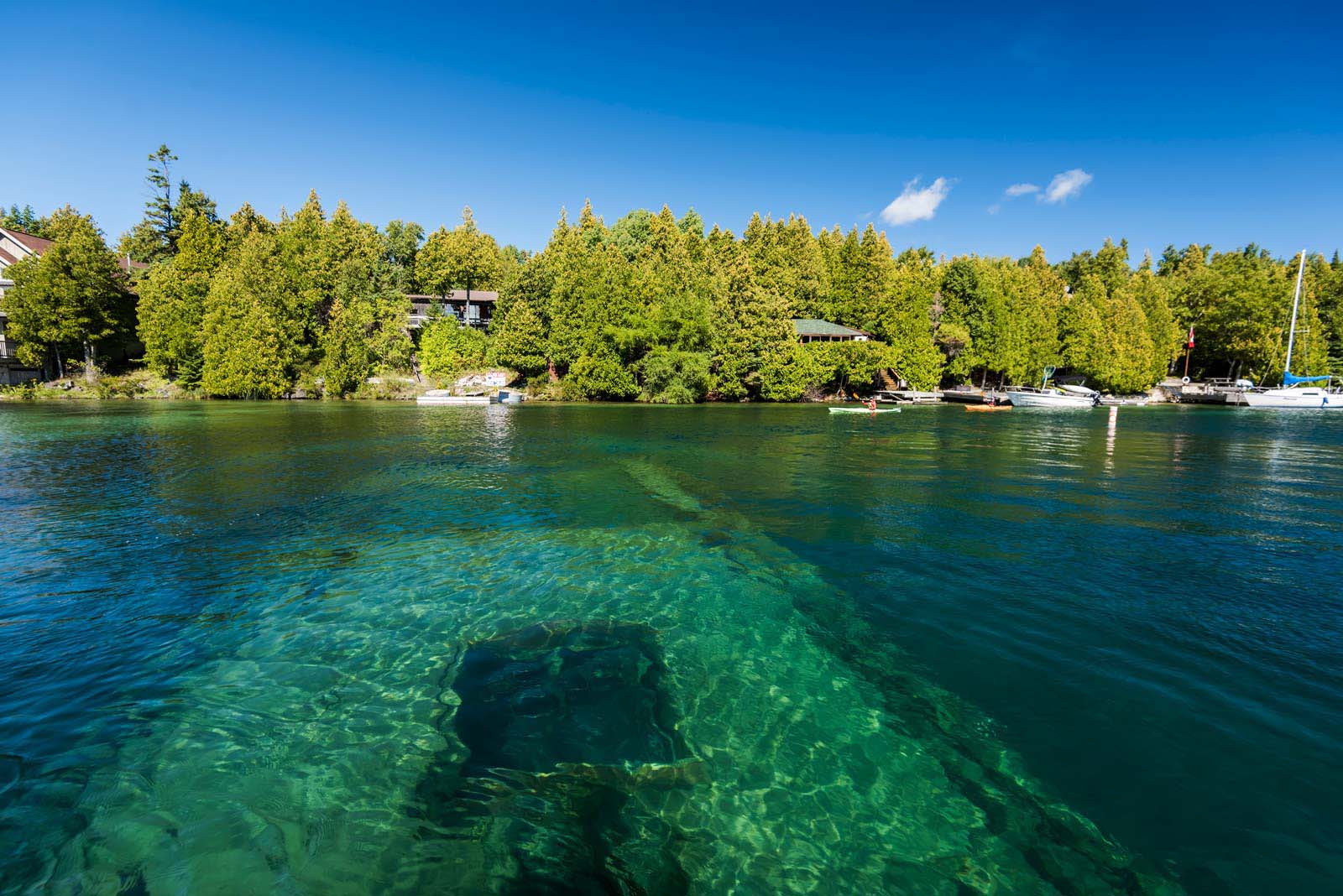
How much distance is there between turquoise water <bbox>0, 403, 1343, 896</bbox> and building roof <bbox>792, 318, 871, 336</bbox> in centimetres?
5773

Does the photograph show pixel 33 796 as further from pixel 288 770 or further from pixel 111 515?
pixel 111 515

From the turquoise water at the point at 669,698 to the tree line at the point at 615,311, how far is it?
5209 cm

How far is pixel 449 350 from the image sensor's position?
2886 inches

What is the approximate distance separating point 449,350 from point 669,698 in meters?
73.1

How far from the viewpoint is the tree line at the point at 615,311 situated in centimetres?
6600

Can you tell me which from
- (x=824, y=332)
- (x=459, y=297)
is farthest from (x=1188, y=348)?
(x=459, y=297)

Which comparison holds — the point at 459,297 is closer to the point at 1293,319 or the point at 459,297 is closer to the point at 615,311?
the point at 615,311

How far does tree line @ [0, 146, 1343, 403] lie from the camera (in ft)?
217

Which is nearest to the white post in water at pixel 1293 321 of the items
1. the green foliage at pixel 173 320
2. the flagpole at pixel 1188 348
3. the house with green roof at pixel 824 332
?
the flagpole at pixel 1188 348

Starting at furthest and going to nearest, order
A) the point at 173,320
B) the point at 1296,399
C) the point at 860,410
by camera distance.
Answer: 1. the point at 173,320
2. the point at 1296,399
3. the point at 860,410

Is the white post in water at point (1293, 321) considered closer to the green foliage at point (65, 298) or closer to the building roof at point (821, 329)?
the building roof at point (821, 329)

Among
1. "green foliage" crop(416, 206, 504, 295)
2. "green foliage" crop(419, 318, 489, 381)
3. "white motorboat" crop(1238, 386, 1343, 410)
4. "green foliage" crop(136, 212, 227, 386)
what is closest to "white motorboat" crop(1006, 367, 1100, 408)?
"white motorboat" crop(1238, 386, 1343, 410)

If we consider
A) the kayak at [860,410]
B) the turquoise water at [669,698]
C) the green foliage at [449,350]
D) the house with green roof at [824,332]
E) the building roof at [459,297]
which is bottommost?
the turquoise water at [669,698]

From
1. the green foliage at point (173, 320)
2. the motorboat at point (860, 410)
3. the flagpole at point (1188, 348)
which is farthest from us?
the flagpole at point (1188, 348)
